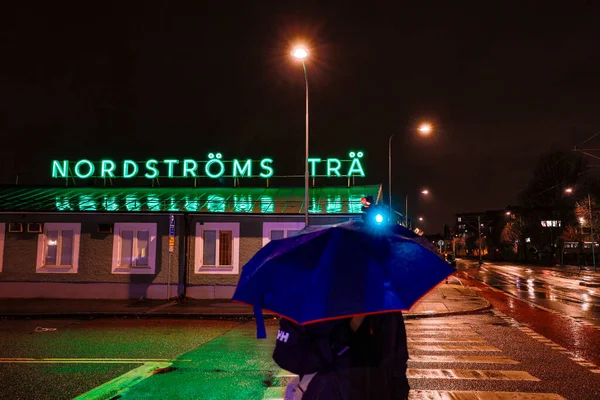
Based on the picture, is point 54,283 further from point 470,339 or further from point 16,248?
point 470,339

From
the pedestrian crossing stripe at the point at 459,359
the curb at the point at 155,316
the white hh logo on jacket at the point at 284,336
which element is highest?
the white hh logo on jacket at the point at 284,336

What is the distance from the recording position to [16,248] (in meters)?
19.9

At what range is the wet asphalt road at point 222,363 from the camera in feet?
22.6

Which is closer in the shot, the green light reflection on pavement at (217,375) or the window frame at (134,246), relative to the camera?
the green light reflection on pavement at (217,375)

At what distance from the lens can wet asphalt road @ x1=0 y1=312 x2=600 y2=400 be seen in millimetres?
6875

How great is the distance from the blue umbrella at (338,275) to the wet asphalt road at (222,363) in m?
4.39

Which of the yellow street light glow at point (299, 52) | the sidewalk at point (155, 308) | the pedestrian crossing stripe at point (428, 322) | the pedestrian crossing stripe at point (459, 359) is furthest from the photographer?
the sidewalk at point (155, 308)

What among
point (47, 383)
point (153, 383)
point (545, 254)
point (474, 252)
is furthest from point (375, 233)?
point (474, 252)

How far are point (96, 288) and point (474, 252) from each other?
14054 cm

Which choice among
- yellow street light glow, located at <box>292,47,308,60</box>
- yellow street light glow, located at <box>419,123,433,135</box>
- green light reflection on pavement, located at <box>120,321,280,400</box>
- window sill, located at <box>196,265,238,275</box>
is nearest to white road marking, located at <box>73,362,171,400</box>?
green light reflection on pavement, located at <box>120,321,280,400</box>

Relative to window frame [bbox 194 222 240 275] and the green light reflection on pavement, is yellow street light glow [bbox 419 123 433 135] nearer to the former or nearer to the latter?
window frame [bbox 194 222 240 275]

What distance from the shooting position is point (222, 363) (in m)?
8.58

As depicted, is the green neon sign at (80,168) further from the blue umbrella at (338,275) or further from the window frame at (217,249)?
the blue umbrella at (338,275)

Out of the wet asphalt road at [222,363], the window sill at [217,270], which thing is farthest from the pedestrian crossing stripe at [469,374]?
the window sill at [217,270]
